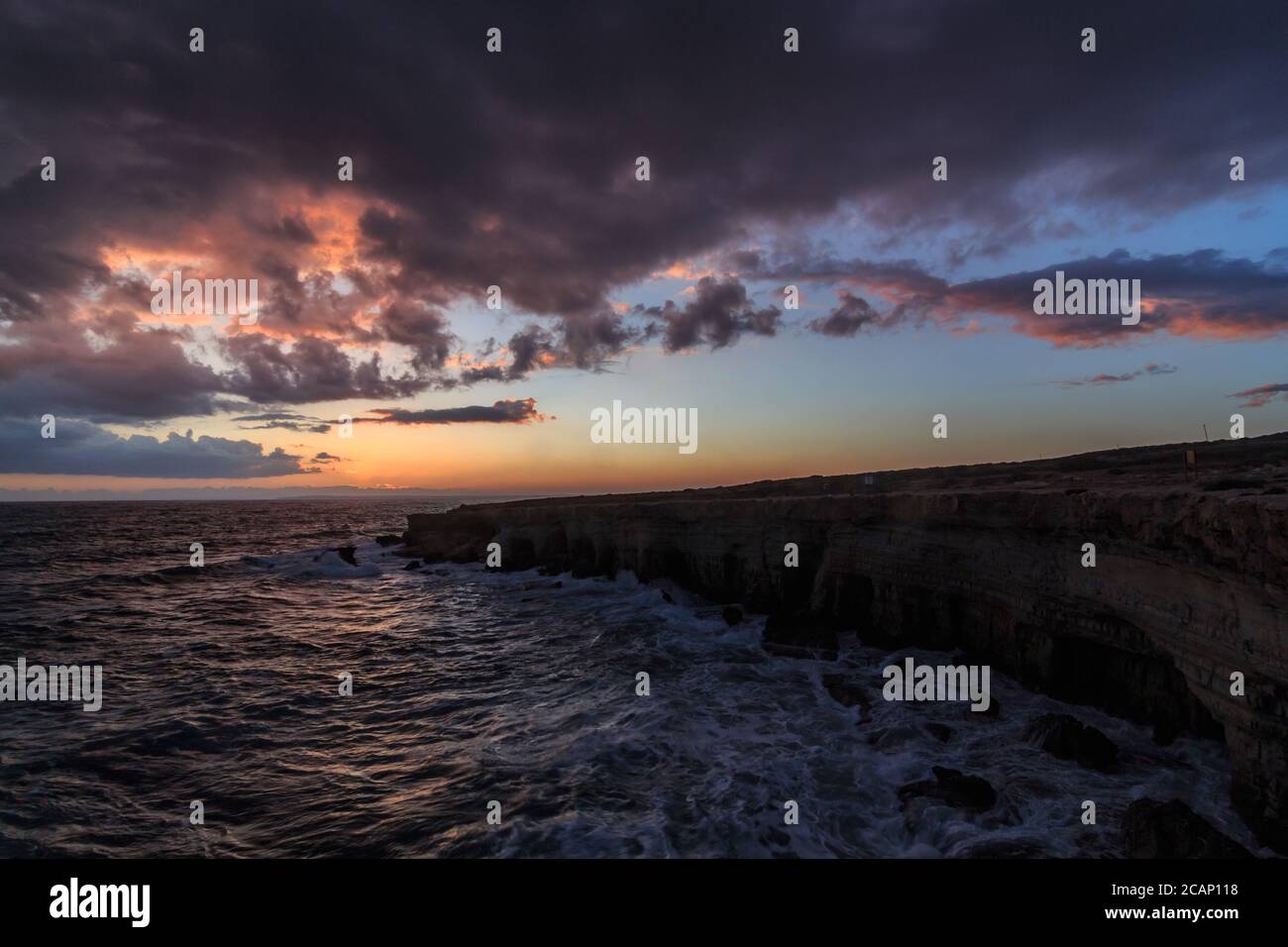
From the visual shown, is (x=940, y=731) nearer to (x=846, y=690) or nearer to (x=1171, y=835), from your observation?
(x=846, y=690)

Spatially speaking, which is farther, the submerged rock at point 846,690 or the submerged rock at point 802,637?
the submerged rock at point 802,637

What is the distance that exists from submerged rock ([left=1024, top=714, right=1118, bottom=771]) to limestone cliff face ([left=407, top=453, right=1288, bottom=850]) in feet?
6.08

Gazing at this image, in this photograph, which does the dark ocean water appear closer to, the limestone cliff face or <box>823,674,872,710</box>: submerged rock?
<box>823,674,872,710</box>: submerged rock

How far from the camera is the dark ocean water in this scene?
9.73 meters

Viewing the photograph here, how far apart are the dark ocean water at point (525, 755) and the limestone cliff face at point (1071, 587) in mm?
971

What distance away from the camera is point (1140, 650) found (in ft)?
41.8

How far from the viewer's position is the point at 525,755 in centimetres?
1297

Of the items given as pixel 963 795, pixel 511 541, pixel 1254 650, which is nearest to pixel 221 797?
pixel 963 795

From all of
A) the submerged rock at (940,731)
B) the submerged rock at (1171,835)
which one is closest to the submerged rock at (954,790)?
the submerged rock at (1171,835)

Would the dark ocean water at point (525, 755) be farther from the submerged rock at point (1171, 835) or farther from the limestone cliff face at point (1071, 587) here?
the limestone cliff face at point (1071, 587)

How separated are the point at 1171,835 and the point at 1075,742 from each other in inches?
148

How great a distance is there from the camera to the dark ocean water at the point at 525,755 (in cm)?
973
